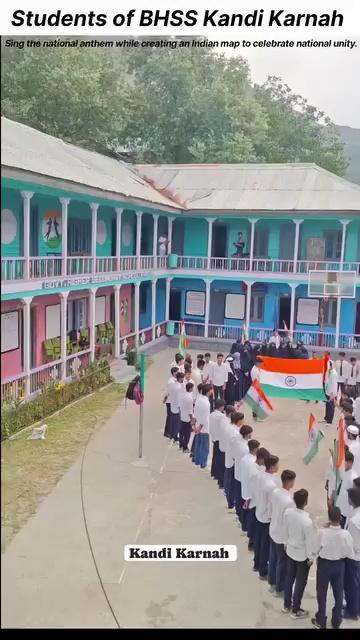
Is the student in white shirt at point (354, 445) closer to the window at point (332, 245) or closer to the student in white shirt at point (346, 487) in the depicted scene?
the student in white shirt at point (346, 487)

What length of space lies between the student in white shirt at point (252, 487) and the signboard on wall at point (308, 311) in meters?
17.2

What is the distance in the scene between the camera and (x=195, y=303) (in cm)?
2548

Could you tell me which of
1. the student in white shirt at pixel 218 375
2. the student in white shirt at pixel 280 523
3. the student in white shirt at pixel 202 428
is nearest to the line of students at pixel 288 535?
the student in white shirt at pixel 280 523

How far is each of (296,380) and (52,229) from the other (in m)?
8.81

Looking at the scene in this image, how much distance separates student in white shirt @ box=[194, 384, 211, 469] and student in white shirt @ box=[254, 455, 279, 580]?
3161 mm

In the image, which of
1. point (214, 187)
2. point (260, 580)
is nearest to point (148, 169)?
point (214, 187)

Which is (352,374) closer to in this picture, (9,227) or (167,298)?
(9,227)

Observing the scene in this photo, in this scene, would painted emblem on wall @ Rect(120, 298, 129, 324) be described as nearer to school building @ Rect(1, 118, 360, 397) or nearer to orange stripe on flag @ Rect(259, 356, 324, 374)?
school building @ Rect(1, 118, 360, 397)

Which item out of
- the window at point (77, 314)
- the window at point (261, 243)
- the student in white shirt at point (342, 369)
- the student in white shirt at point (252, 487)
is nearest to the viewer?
the student in white shirt at point (252, 487)

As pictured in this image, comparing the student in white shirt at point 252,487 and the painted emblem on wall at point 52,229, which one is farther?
the painted emblem on wall at point 52,229

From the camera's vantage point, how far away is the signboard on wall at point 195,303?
25344mm

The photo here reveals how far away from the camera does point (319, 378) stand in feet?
40.4

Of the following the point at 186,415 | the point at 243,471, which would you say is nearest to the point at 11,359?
the point at 186,415

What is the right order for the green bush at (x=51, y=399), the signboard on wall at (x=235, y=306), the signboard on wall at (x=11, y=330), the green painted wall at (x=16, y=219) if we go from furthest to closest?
the signboard on wall at (x=235, y=306) → the signboard on wall at (x=11, y=330) → the green painted wall at (x=16, y=219) → the green bush at (x=51, y=399)
